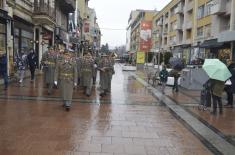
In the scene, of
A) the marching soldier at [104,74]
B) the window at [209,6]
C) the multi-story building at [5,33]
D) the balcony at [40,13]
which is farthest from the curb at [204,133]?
the window at [209,6]

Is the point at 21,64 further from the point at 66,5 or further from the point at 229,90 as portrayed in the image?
the point at 66,5

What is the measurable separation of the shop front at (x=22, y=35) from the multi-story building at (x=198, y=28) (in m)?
13.4

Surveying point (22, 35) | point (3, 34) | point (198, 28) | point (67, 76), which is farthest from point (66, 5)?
point (67, 76)

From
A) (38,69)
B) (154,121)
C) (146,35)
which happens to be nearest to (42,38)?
(38,69)

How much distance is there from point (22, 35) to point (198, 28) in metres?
36.6

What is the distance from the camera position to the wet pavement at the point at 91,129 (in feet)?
23.8

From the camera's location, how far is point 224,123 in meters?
10.8

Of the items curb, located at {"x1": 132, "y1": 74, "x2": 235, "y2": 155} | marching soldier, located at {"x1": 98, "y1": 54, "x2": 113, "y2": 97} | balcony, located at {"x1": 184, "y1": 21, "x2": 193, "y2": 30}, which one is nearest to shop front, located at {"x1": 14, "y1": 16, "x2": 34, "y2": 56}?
marching soldier, located at {"x1": 98, "y1": 54, "x2": 113, "y2": 97}

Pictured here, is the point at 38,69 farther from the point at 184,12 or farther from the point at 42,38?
the point at 184,12

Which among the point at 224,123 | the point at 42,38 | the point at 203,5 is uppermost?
the point at 203,5

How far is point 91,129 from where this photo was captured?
354 inches

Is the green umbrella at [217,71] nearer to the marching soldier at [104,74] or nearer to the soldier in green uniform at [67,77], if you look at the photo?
the soldier in green uniform at [67,77]

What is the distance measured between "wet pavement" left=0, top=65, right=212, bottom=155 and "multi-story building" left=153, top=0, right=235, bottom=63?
24.5 meters

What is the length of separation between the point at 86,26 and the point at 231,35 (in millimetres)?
45353
